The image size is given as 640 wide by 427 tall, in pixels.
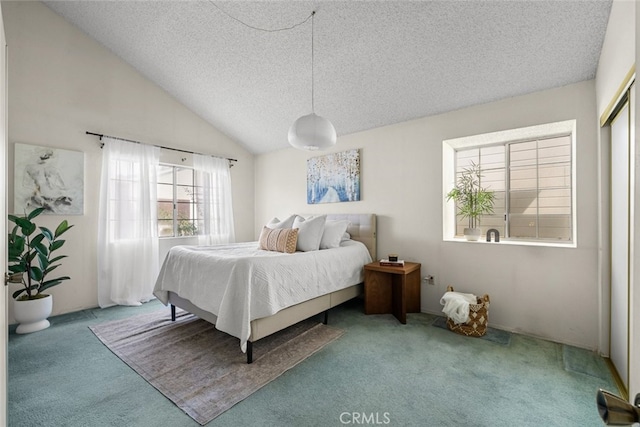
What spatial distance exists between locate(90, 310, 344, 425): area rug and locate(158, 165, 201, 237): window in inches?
61.6

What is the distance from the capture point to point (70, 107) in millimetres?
3402

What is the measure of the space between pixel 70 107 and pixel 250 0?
257cm

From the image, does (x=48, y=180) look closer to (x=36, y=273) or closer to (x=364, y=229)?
(x=36, y=273)

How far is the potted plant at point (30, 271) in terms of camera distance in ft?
9.15

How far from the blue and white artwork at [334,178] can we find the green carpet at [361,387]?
204 centimetres

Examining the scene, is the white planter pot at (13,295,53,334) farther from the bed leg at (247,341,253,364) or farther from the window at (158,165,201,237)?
the bed leg at (247,341,253,364)

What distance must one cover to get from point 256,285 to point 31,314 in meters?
2.44

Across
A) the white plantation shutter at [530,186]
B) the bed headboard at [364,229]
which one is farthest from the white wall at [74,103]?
the white plantation shutter at [530,186]

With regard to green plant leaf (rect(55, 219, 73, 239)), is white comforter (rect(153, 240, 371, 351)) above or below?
below

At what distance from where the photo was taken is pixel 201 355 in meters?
2.38

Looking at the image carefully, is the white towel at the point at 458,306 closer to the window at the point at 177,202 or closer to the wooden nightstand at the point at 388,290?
the wooden nightstand at the point at 388,290

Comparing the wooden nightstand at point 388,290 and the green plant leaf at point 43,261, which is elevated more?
the green plant leaf at point 43,261

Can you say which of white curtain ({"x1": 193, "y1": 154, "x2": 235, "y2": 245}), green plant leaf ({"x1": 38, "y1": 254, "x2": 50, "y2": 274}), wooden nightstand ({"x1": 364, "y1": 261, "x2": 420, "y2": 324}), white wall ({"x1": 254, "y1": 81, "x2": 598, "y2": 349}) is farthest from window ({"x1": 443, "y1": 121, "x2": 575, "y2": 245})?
green plant leaf ({"x1": 38, "y1": 254, "x2": 50, "y2": 274})

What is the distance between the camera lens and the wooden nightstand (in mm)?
3234
